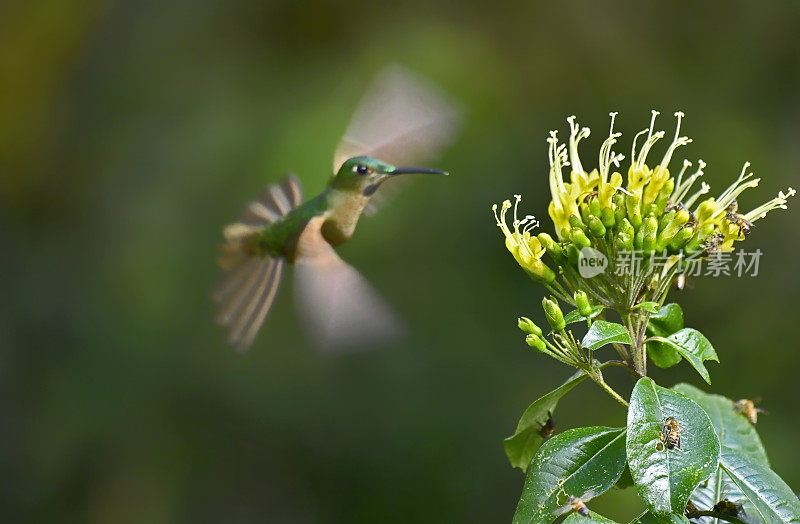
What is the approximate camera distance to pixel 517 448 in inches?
57.0

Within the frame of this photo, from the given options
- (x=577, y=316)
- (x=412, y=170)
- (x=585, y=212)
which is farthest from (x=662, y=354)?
(x=412, y=170)

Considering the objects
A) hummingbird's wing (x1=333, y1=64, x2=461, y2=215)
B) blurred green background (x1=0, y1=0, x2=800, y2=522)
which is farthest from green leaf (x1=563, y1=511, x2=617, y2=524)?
blurred green background (x1=0, y1=0, x2=800, y2=522)

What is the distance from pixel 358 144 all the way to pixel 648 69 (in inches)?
103

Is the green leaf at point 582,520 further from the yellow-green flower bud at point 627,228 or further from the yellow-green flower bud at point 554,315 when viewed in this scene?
the yellow-green flower bud at point 627,228

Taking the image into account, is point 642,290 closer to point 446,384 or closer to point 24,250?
point 446,384

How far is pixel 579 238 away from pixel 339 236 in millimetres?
604

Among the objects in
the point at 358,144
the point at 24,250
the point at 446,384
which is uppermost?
the point at 358,144

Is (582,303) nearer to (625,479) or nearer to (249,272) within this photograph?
(625,479)

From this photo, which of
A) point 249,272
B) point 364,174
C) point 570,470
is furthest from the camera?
point 249,272

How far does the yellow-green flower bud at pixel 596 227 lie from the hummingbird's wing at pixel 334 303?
0.41 m

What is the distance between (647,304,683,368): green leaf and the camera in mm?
1325

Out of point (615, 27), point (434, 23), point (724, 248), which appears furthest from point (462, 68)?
point (724, 248)

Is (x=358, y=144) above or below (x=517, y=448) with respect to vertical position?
above

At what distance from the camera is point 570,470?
1248 millimetres
